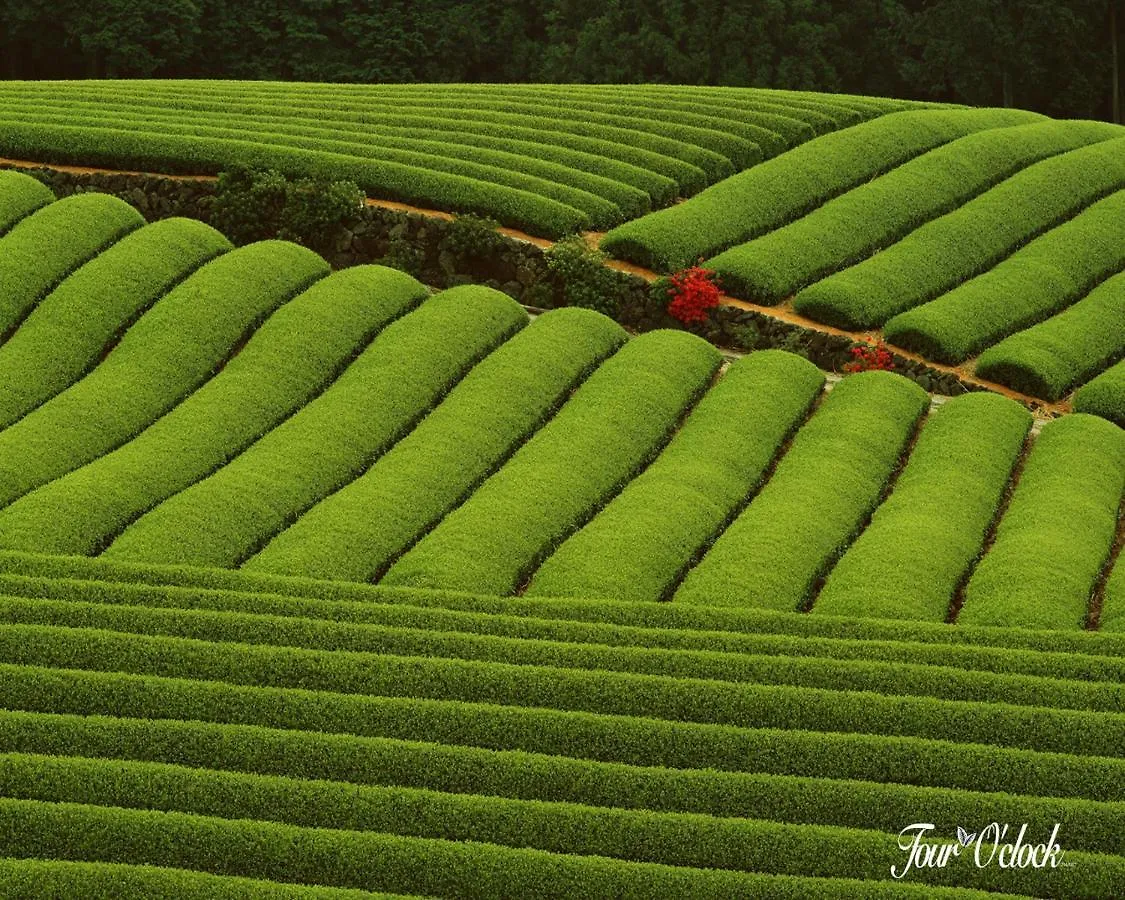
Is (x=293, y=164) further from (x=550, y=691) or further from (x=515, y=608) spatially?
(x=550, y=691)

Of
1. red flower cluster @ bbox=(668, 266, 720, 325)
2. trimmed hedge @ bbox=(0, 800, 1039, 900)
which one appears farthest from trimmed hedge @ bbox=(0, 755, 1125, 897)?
red flower cluster @ bbox=(668, 266, 720, 325)

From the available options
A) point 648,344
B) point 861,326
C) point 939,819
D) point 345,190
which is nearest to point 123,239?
point 345,190

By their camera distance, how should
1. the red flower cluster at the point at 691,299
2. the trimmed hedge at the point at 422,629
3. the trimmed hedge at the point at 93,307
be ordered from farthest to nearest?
the red flower cluster at the point at 691,299, the trimmed hedge at the point at 93,307, the trimmed hedge at the point at 422,629

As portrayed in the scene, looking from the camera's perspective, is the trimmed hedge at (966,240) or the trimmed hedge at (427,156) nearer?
the trimmed hedge at (966,240)

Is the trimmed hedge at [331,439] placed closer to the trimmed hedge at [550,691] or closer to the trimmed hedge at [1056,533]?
the trimmed hedge at [550,691]

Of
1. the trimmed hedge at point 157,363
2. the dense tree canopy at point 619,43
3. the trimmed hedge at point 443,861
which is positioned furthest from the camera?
the dense tree canopy at point 619,43

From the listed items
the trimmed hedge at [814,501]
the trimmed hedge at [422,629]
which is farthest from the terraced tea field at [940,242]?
the trimmed hedge at [422,629]

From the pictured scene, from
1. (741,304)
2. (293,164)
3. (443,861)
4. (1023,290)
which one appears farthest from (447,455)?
(1023,290)

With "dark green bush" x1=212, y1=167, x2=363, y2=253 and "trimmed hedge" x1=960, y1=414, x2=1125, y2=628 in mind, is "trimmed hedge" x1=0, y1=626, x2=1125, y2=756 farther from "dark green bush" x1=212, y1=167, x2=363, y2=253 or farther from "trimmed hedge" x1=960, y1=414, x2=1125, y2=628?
"dark green bush" x1=212, y1=167, x2=363, y2=253
